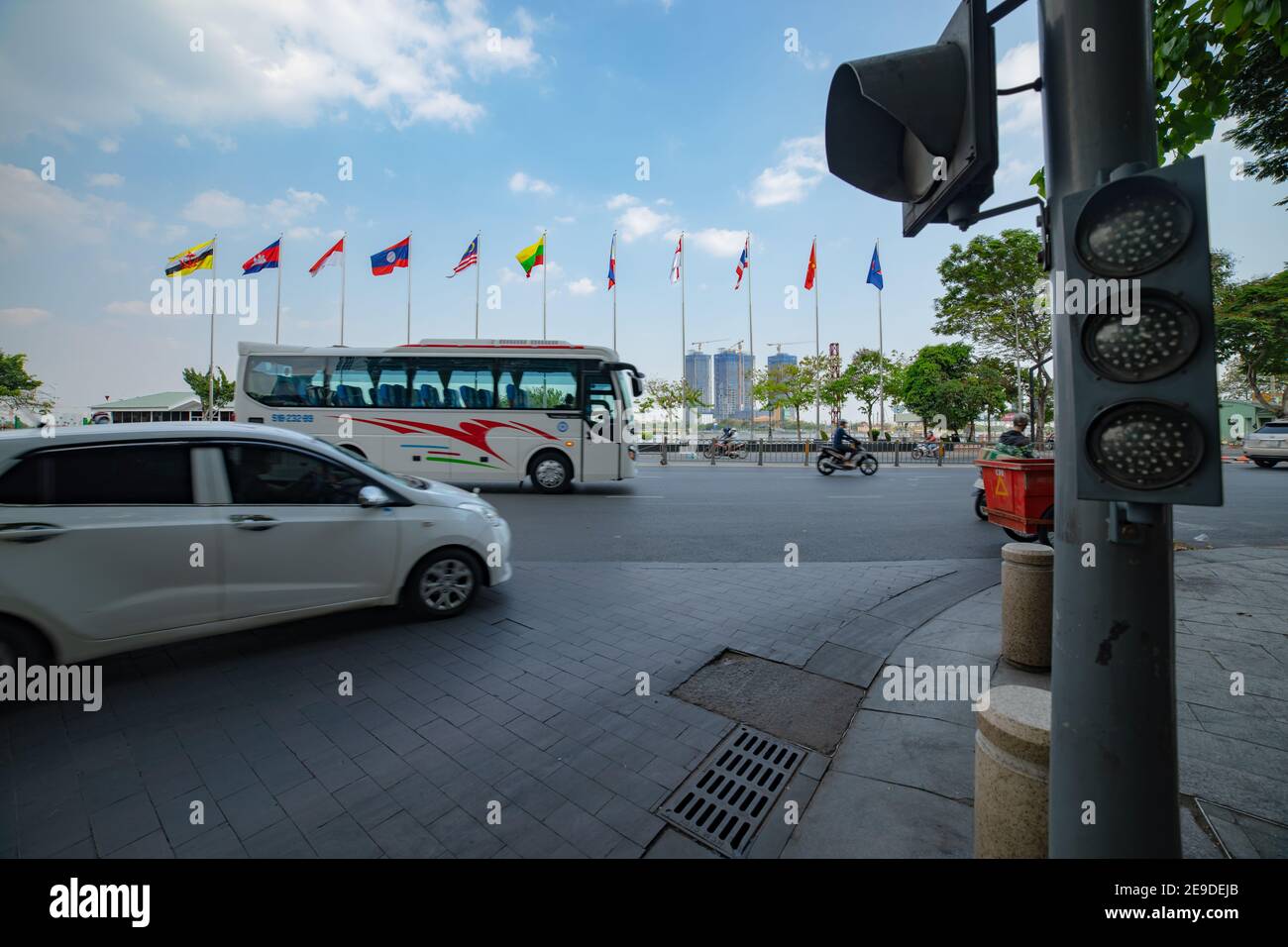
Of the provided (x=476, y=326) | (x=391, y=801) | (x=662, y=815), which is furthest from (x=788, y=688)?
(x=476, y=326)

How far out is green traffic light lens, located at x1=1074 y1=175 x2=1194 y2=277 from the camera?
129cm

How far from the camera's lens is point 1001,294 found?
27578 mm

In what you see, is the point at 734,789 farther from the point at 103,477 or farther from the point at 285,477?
the point at 103,477

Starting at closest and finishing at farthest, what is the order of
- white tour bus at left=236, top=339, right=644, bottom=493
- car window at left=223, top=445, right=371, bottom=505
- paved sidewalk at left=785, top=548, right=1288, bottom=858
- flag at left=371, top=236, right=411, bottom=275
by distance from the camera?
1. paved sidewalk at left=785, top=548, right=1288, bottom=858
2. car window at left=223, top=445, right=371, bottom=505
3. white tour bus at left=236, top=339, right=644, bottom=493
4. flag at left=371, top=236, right=411, bottom=275

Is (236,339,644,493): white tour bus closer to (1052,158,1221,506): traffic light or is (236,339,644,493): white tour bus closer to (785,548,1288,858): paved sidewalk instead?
(785,548,1288,858): paved sidewalk

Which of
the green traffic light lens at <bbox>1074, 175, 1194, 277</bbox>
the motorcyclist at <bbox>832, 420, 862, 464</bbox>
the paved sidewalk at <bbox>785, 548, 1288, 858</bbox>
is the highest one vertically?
the motorcyclist at <bbox>832, 420, 862, 464</bbox>

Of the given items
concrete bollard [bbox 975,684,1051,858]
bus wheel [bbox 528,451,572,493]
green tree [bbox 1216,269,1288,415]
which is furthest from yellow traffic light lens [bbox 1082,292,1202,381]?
green tree [bbox 1216,269,1288,415]

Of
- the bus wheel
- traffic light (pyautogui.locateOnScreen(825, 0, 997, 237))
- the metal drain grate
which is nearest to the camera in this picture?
traffic light (pyautogui.locateOnScreen(825, 0, 997, 237))

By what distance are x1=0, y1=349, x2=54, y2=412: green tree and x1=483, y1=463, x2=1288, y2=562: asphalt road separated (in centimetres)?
4477

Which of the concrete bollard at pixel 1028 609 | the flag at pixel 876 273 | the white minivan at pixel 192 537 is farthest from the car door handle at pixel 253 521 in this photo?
the flag at pixel 876 273

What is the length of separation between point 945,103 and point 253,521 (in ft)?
15.1

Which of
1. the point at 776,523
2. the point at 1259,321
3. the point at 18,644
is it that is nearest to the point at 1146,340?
the point at 18,644
